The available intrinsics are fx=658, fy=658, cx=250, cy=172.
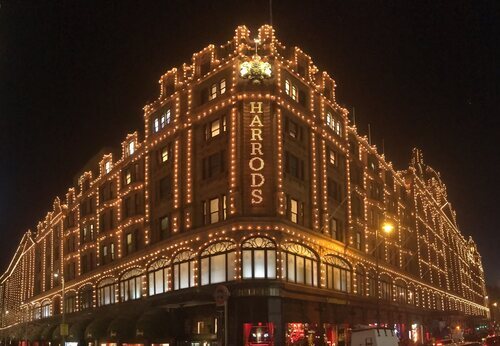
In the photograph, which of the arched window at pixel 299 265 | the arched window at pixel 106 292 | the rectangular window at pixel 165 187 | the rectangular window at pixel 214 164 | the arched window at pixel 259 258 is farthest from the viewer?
the arched window at pixel 106 292

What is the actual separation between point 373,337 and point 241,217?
42.1ft

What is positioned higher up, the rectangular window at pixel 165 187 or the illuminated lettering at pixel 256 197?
the rectangular window at pixel 165 187

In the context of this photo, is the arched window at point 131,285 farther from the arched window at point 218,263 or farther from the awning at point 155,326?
the arched window at point 218,263

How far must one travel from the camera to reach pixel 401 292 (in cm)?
7725

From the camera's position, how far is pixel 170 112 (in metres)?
57.7

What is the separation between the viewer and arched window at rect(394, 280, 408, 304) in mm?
75438

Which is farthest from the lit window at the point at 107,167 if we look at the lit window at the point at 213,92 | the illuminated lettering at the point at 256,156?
the illuminated lettering at the point at 256,156

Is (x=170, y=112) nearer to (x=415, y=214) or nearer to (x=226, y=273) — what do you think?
(x=226, y=273)

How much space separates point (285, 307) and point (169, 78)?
2369 cm

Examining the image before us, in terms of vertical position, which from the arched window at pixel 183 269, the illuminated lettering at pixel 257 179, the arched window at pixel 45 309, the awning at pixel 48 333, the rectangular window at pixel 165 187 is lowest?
the awning at pixel 48 333

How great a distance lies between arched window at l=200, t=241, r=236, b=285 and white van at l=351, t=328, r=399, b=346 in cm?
1046

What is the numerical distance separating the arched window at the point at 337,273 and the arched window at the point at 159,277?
13.2 m

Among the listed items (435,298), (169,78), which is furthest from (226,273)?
(435,298)

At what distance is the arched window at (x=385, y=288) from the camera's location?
69.4 metres
